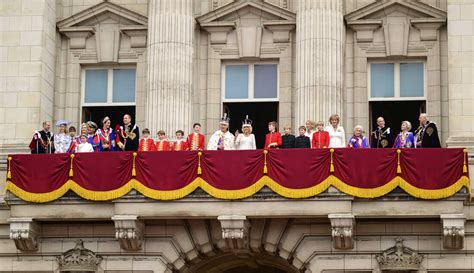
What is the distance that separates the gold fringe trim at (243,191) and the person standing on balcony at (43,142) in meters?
1.76

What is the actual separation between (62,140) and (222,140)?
5.50 metres

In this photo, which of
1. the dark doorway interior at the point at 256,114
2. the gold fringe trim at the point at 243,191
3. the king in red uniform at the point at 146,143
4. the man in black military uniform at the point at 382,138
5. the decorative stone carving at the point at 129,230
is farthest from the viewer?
the dark doorway interior at the point at 256,114

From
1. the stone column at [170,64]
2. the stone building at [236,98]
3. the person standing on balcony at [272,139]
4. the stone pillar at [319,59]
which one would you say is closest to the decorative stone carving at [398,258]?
the stone building at [236,98]

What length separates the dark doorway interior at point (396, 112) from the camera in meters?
49.6

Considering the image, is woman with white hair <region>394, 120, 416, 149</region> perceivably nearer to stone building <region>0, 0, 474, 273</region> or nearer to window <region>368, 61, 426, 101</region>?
stone building <region>0, 0, 474, 273</region>

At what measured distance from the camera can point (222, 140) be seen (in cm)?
4641

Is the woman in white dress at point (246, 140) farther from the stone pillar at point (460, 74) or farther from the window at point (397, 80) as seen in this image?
the stone pillar at point (460, 74)

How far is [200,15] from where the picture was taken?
167 ft

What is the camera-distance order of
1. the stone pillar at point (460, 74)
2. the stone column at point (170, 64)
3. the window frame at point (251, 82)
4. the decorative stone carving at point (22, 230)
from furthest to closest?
the window frame at point (251, 82), the stone column at point (170, 64), the stone pillar at point (460, 74), the decorative stone carving at point (22, 230)

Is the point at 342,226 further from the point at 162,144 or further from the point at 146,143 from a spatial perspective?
the point at 146,143

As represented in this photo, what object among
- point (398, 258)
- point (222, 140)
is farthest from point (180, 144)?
point (398, 258)

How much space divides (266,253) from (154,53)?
27.0ft

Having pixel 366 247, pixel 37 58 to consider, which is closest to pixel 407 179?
pixel 366 247

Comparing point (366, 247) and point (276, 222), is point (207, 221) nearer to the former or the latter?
point (276, 222)
